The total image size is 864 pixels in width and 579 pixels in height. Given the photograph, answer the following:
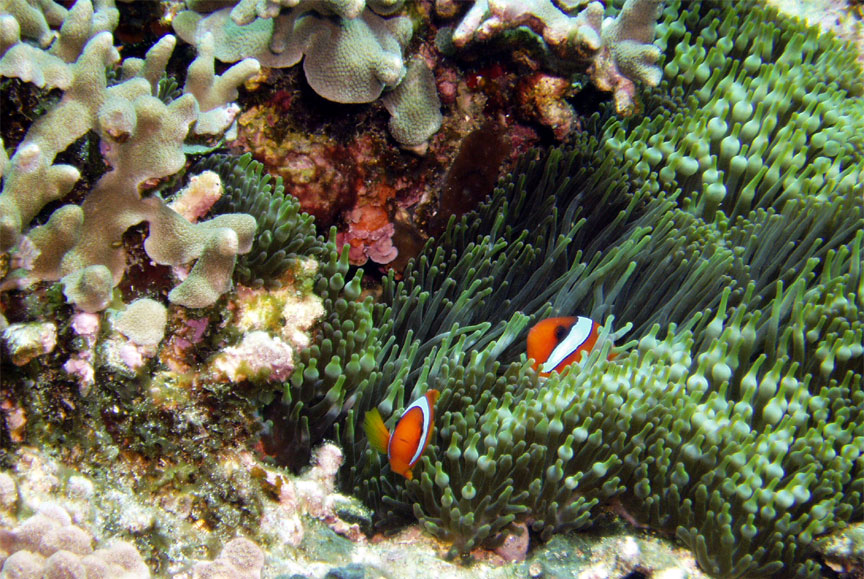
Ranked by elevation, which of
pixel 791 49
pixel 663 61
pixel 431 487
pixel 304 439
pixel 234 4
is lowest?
pixel 304 439

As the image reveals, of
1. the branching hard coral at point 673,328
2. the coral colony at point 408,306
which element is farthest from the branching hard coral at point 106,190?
the branching hard coral at point 673,328

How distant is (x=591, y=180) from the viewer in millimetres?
3029

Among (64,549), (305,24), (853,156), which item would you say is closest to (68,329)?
(64,549)

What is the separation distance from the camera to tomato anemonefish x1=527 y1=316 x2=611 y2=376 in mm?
2381

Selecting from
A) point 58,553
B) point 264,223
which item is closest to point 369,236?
point 264,223

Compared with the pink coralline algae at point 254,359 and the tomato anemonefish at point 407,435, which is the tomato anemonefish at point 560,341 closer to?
the tomato anemonefish at point 407,435

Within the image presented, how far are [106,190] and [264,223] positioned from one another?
0.53 m

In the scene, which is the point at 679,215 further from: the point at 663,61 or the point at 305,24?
the point at 305,24

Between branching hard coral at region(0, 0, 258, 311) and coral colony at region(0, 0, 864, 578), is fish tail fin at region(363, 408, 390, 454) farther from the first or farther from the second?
branching hard coral at region(0, 0, 258, 311)

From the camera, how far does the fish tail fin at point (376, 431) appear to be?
2049 mm

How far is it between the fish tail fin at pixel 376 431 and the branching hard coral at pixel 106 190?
2.24 feet

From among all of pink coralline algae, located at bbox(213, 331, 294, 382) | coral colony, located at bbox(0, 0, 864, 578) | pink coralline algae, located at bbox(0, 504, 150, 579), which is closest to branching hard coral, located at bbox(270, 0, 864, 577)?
coral colony, located at bbox(0, 0, 864, 578)

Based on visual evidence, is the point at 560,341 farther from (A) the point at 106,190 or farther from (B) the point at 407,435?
(A) the point at 106,190

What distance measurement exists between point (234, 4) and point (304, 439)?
2148 mm
